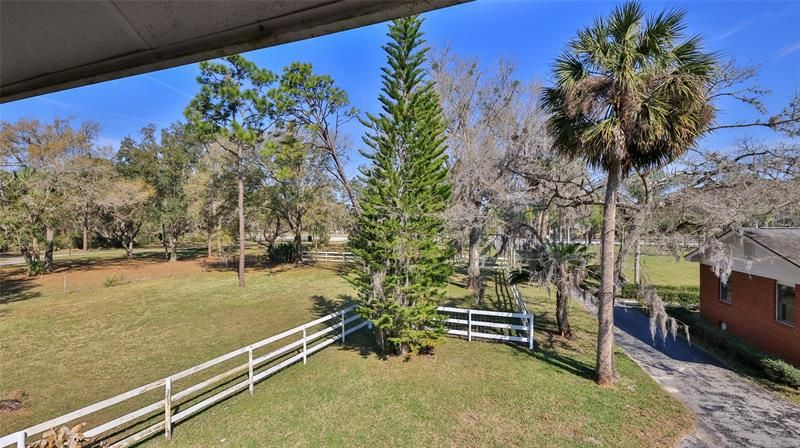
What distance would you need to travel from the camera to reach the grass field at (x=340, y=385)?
5695 mm

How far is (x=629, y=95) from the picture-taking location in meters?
6.64

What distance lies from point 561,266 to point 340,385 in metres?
6.22

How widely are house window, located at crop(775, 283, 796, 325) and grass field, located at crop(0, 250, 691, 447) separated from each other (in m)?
4.22

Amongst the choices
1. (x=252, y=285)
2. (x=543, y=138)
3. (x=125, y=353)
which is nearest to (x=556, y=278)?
(x=543, y=138)

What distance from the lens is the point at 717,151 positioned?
8.15m

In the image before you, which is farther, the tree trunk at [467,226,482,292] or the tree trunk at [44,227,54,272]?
the tree trunk at [44,227,54,272]

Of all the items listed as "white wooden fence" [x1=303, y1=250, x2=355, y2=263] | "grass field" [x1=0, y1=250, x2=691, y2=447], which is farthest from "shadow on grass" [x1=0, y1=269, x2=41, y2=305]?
"white wooden fence" [x1=303, y1=250, x2=355, y2=263]

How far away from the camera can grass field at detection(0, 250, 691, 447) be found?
5695 mm

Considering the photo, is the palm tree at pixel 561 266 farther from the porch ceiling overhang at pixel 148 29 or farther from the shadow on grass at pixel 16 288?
the shadow on grass at pixel 16 288

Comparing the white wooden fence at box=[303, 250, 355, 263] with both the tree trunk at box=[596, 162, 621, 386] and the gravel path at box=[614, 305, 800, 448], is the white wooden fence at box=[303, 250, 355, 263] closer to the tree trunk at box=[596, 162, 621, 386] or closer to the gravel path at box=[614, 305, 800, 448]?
the gravel path at box=[614, 305, 800, 448]

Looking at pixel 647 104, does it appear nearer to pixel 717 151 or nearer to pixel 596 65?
pixel 596 65

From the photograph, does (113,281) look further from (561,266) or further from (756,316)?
(756,316)

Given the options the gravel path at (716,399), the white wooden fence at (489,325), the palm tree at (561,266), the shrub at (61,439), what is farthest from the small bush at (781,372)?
the shrub at (61,439)

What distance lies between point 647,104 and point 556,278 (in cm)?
465
